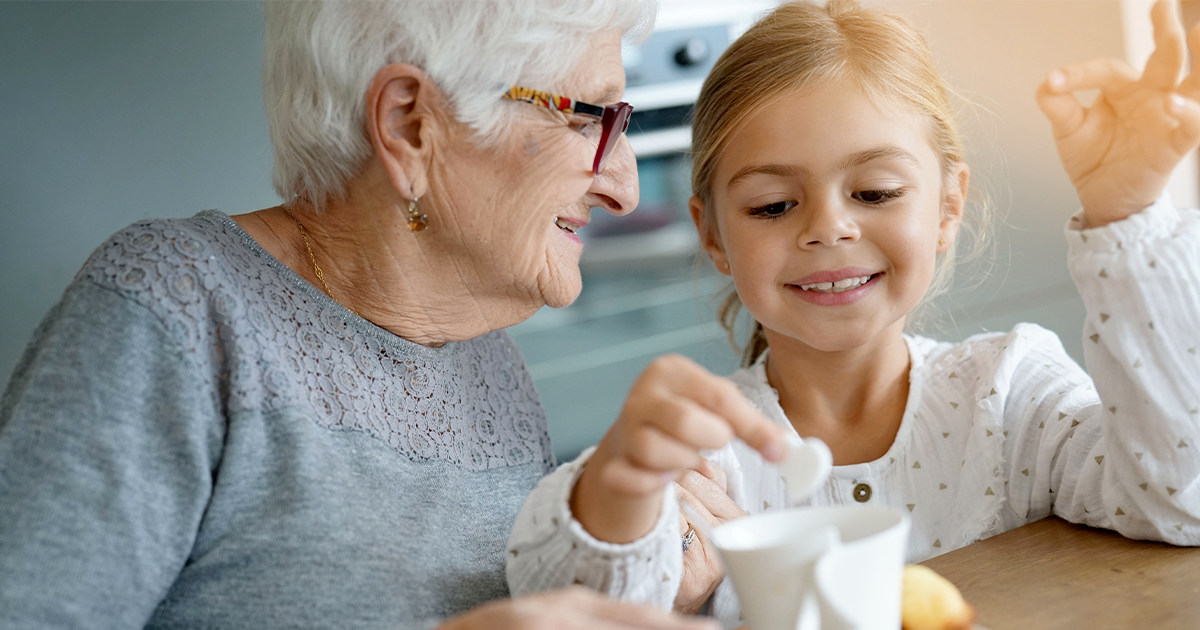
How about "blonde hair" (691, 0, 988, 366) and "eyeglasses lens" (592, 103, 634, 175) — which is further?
"blonde hair" (691, 0, 988, 366)

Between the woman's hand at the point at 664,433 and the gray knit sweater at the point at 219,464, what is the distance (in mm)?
297

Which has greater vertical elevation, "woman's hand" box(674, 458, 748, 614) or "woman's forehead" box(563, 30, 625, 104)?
"woman's forehead" box(563, 30, 625, 104)

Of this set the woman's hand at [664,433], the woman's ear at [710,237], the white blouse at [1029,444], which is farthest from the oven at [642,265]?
the woman's hand at [664,433]

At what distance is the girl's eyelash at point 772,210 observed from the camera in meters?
1.30

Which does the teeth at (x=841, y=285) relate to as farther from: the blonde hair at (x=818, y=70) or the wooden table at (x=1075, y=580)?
the wooden table at (x=1075, y=580)

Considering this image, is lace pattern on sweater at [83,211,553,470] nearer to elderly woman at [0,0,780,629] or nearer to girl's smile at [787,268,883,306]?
elderly woman at [0,0,780,629]

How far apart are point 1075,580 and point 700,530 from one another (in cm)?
41

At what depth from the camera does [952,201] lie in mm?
1401

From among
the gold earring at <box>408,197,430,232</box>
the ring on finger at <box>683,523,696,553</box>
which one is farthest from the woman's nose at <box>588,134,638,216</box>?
the ring on finger at <box>683,523,696,553</box>

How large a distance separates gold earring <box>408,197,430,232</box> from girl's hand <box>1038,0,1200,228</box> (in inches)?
27.2

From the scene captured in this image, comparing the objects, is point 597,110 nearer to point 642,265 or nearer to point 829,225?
point 829,225

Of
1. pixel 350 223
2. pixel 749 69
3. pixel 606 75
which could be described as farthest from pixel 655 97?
pixel 350 223

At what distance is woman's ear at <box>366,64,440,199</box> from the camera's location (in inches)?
41.4

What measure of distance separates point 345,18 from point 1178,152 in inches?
35.1
